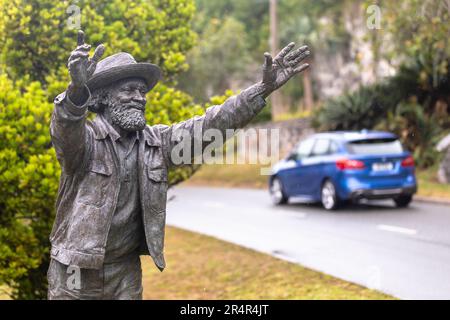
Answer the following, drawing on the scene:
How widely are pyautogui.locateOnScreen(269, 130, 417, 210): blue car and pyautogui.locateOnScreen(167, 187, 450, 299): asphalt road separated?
376 mm

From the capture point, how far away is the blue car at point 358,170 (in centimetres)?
1255

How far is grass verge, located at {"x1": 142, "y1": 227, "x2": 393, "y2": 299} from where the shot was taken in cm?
691

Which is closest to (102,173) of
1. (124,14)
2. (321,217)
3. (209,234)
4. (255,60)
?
(124,14)

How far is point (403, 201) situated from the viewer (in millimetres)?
13258

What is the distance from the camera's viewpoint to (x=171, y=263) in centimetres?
899

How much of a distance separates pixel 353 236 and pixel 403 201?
3.57 m

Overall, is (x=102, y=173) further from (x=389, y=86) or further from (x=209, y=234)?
(x=389, y=86)

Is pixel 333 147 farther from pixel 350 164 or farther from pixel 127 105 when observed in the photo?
pixel 127 105

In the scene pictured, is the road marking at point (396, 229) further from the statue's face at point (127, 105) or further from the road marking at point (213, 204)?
the statue's face at point (127, 105)

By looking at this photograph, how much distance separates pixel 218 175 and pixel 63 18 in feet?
64.1

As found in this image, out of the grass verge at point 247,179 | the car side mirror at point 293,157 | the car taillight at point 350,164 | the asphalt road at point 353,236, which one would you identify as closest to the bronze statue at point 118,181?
the asphalt road at point 353,236

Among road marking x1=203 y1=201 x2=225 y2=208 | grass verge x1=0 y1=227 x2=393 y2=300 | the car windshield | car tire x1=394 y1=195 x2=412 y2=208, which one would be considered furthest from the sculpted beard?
road marking x1=203 y1=201 x2=225 y2=208

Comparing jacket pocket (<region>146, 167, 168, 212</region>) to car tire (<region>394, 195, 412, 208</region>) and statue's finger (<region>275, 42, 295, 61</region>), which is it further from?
car tire (<region>394, 195, 412, 208</region>)

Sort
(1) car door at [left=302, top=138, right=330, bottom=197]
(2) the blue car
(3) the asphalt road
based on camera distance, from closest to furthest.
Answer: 1. (3) the asphalt road
2. (2) the blue car
3. (1) car door at [left=302, top=138, right=330, bottom=197]
